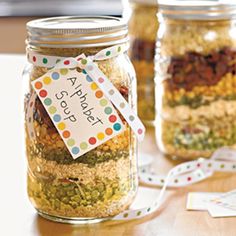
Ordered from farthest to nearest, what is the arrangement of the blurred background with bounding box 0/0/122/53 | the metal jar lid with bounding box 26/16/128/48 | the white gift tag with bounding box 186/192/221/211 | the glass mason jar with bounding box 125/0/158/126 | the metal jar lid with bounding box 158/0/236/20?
the blurred background with bounding box 0/0/122/53, the glass mason jar with bounding box 125/0/158/126, the metal jar lid with bounding box 158/0/236/20, the white gift tag with bounding box 186/192/221/211, the metal jar lid with bounding box 26/16/128/48

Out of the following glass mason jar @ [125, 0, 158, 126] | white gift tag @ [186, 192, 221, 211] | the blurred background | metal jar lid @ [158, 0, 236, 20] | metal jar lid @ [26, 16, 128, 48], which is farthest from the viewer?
the blurred background

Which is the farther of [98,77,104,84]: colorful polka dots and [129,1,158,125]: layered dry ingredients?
[129,1,158,125]: layered dry ingredients

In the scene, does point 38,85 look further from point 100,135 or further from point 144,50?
point 144,50

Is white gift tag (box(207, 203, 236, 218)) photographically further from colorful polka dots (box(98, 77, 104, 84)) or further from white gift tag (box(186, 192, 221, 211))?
colorful polka dots (box(98, 77, 104, 84))

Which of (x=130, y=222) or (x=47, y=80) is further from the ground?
(x=47, y=80)

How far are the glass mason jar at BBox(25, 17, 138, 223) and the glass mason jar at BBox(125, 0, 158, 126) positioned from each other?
40 cm

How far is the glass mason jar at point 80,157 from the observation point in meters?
0.92

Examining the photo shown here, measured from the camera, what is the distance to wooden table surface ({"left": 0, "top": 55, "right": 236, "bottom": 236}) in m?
0.94

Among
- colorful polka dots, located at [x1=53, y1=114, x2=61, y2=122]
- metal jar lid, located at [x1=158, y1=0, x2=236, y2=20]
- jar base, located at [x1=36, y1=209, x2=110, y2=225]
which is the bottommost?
jar base, located at [x1=36, y1=209, x2=110, y2=225]

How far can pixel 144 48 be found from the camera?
1.38 meters

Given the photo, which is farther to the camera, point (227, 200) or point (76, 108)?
point (227, 200)

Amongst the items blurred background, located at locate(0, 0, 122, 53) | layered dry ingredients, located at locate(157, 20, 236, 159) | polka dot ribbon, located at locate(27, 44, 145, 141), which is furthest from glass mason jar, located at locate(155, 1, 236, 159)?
blurred background, located at locate(0, 0, 122, 53)

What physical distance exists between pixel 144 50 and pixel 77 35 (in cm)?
49

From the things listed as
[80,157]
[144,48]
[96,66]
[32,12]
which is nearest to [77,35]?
[96,66]
